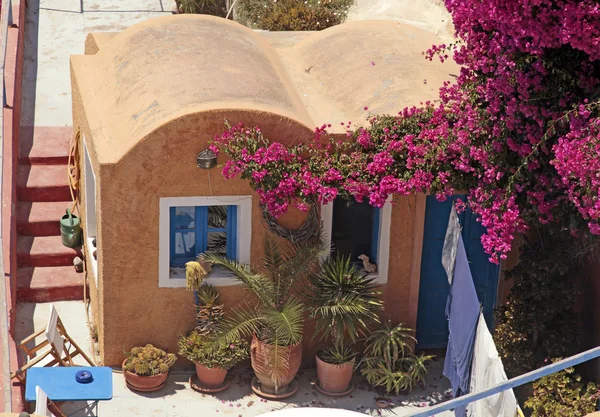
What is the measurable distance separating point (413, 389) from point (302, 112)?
3.80m

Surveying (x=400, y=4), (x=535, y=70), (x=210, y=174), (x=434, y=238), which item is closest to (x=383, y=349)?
(x=434, y=238)

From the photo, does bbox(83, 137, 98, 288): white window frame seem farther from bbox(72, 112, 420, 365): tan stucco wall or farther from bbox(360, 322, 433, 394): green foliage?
bbox(360, 322, 433, 394): green foliage

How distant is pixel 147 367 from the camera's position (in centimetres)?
1243

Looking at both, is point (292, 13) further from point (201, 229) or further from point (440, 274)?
point (201, 229)

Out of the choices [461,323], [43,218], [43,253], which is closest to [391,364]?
[461,323]

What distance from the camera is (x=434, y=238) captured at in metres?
13.1

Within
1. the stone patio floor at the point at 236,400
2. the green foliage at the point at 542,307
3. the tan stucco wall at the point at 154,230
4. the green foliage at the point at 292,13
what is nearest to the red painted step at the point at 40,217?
the stone patio floor at the point at 236,400

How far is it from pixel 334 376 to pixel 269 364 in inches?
34.1

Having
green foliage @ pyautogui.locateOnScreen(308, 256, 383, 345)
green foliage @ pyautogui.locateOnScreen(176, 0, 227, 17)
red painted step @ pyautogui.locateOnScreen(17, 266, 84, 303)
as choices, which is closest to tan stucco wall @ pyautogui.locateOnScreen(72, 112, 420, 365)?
green foliage @ pyautogui.locateOnScreen(308, 256, 383, 345)

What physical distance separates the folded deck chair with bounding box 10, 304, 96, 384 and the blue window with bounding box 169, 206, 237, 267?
1.59m

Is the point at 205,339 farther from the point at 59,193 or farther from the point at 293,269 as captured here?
the point at 59,193

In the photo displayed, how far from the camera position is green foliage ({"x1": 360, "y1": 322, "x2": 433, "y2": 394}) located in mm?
12703

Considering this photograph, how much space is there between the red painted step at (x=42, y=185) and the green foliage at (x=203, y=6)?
604 centimetres

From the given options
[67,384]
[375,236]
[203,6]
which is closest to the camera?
[67,384]
